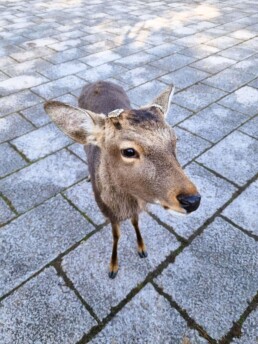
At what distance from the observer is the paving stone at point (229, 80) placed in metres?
7.26

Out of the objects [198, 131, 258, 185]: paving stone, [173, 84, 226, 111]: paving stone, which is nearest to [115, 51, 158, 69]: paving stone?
[173, 84, 226, 111]: paving stone

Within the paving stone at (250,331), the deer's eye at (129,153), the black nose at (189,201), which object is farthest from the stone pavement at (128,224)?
the deer's eye at (129,153)

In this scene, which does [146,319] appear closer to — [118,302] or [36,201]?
[118,302]

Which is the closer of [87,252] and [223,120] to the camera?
[87,252]

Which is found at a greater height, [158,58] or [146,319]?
[158,58]

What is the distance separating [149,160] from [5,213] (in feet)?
9.20

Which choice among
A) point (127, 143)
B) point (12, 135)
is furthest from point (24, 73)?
point (127, 143)

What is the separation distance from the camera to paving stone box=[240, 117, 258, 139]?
5773 mm

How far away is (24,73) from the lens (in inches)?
312

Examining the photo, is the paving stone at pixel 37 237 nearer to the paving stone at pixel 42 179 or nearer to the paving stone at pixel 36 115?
the paving stone at pixel 42 179

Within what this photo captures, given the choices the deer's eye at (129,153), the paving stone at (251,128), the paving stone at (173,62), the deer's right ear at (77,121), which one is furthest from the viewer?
the paving stone at (173,62)

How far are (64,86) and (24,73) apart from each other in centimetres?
141

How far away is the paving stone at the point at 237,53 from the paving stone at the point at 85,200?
6.38 metres

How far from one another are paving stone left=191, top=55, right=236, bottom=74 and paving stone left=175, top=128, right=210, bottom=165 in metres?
3.11
